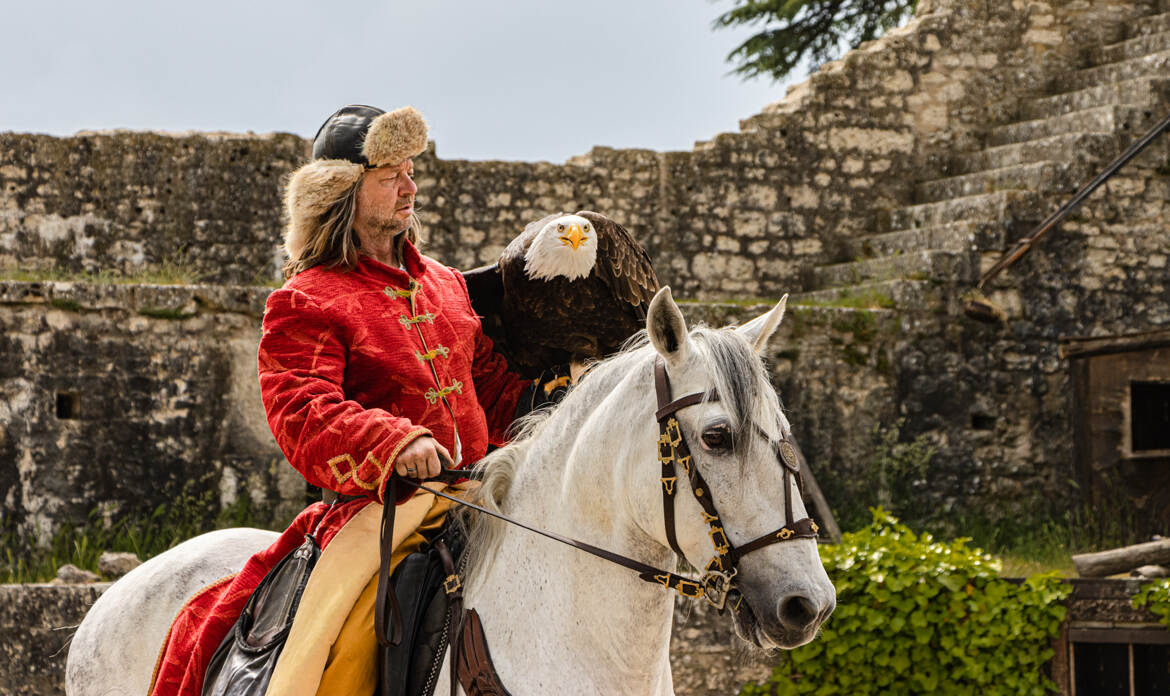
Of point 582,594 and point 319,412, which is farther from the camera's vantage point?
point 319,412

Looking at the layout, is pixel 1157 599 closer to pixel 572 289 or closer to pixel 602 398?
pixel 572 289

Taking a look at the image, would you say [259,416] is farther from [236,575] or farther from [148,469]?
[236,575]

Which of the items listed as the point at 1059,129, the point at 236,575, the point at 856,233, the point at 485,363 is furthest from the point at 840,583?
the point at 1059,129

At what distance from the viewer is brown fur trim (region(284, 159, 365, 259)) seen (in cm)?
306

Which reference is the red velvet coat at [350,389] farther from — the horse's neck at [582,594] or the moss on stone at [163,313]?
the moss on stone at [163,313]

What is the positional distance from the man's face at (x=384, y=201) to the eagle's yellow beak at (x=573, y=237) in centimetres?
45

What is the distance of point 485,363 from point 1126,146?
795cm

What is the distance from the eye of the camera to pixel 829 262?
34.7ft

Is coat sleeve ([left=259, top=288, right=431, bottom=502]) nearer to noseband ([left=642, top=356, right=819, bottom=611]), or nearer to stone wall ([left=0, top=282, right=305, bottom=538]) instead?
noseband ([left=642, top=356, right=819, bottom=611])

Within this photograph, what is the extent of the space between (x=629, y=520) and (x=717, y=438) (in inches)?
12.8

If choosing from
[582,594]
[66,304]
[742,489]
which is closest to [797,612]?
[742,489]

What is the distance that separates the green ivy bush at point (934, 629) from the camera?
5.98 meters

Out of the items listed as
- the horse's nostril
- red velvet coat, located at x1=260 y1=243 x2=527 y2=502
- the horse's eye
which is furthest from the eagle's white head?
the horse's nostril

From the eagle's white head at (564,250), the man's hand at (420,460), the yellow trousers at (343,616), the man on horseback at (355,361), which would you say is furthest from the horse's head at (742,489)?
the eagle's white head at (564,250)
